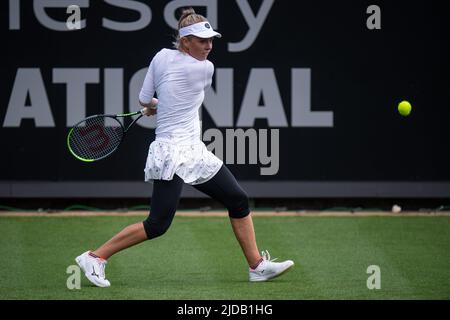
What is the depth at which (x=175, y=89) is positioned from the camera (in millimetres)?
6645

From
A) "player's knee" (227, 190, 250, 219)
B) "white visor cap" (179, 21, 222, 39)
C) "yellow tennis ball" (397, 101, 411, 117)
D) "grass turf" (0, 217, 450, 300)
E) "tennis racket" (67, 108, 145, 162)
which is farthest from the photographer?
"yellow tennis ball" (397, 101, 411, 117)

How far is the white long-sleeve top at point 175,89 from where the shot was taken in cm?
663

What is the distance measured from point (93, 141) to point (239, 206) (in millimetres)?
1125

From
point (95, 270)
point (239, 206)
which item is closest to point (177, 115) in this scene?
point (239, 206)

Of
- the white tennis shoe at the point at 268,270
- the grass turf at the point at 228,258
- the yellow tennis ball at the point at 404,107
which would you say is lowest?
the grass turf at the point at 228,258

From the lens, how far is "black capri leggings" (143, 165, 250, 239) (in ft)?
21.6

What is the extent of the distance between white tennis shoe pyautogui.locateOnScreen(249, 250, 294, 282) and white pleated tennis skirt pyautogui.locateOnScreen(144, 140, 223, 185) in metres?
0.67

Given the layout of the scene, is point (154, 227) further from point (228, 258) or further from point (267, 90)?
point (267, 90)

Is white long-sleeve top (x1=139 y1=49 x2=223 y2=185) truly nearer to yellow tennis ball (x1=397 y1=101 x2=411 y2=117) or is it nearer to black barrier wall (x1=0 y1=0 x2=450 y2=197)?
black barrier wall (x1=0 y1=0 x2=450 y2=197)

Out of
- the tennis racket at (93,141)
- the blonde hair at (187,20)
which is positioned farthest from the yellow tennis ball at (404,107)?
the blonde hair at (187,20)

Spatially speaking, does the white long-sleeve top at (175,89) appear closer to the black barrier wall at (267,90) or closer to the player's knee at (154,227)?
the player's knee at (154,227)

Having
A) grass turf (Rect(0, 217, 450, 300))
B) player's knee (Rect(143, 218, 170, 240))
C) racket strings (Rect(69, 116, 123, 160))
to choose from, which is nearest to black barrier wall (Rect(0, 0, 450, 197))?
grass turf (Rect(0, 217, 450, 300))

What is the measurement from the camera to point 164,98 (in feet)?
21.9

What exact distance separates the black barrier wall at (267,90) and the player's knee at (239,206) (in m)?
3.43
